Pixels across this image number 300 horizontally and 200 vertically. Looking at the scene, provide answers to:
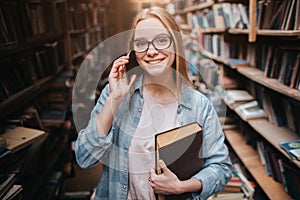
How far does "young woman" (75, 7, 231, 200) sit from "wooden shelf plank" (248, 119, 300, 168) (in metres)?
0.83

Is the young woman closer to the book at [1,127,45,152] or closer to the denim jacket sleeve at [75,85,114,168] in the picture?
the denim jacket sleeve at [75,85,114,168]

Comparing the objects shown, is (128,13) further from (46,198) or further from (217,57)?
(46,198)

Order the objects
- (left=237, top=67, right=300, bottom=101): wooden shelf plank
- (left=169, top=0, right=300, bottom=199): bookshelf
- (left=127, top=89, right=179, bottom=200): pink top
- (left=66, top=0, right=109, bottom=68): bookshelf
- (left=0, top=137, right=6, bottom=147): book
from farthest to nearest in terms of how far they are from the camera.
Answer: (left=66, top=0, right=109, bottom=68): bookshelf → (left=169, top=0, right=300, bottom=199): bookshelf → (left=237, top=67, right=300, bottom=101): wooden shelf plank → (left=0, top=137, right=6, bottom=147): book → (left=127, top=89, right=179, bottom=200): pink top

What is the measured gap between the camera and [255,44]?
7.20 ft

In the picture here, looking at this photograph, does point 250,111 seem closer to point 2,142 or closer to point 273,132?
point 273,132

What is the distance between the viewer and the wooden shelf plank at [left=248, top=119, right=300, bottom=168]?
163cm

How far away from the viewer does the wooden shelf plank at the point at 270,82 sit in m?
1.42

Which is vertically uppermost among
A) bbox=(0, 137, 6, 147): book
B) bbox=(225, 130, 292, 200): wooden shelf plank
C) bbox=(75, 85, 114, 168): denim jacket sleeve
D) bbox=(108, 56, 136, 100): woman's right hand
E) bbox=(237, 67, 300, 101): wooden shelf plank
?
bbox=(108, 56, 136, 100): woman's right hand

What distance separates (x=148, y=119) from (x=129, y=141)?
0.09 metres

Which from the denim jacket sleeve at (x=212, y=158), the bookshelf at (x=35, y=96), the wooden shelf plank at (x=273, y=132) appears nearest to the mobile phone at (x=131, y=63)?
the denim jacket sleeve at (x=212, y=158)

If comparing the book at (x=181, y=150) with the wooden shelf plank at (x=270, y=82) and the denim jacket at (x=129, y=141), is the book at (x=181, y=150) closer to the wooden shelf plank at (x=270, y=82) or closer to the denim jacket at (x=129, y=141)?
the denim jacket at (x=129, y=141)

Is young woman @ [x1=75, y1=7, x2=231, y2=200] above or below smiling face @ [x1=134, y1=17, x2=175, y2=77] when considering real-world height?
below

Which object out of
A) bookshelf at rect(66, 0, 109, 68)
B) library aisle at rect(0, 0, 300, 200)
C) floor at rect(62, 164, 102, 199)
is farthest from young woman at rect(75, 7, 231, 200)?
bookshelf at rect(66, 0, 109, 68)

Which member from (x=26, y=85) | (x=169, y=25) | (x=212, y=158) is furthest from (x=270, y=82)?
(x=26, y=85)
